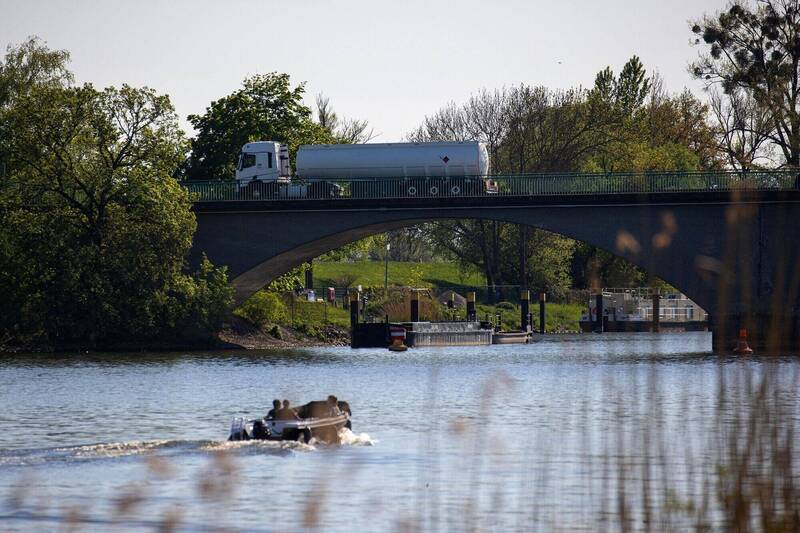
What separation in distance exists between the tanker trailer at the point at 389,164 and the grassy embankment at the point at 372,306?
8623mm

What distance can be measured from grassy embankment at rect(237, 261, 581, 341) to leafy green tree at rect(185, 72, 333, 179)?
8330 millimetres

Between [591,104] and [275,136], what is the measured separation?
29.8 metres

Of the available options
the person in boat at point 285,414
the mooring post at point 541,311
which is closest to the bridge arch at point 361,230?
the mooring post at point 541,311

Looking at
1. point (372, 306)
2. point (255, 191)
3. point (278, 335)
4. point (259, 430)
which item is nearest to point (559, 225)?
point (255, 191)

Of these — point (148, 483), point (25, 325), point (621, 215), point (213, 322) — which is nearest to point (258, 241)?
point (213, 322)

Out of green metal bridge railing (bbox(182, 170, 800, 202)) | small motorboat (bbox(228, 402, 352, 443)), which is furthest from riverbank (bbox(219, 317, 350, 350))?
small motorboat (bbox(228, 402, 352, 443))

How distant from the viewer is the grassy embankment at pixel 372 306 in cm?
7625

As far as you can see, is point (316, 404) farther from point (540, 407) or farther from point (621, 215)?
point (621, 215)

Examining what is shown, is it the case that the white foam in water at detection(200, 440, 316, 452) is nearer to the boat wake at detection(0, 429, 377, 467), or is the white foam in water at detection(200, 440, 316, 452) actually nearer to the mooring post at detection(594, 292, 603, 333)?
the boat wake at detection(0, 429, 377, 467)

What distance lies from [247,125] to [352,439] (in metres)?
52.8

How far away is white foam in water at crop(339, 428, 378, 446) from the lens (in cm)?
2803

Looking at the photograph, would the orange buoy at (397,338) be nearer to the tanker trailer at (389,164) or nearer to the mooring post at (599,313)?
the tanker trailer at (389,164)

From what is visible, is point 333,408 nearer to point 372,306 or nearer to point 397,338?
point 397,338

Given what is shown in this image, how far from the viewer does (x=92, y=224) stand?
2475 inches
